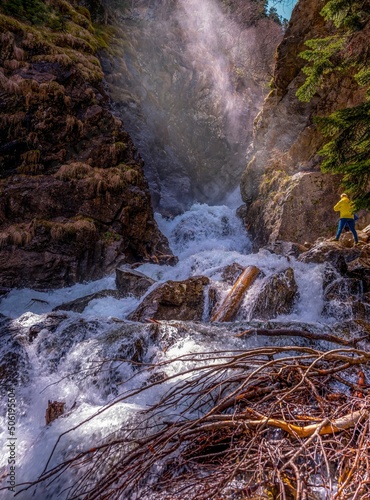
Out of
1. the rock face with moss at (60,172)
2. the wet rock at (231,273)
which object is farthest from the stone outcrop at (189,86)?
the wet rock at (231,273)

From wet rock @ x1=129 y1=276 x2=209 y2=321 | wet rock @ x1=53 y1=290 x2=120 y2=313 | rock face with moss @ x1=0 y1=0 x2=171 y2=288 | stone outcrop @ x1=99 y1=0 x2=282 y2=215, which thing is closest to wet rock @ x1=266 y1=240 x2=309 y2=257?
wet rock @ x1=129 y1=276 x2=209 y2=321

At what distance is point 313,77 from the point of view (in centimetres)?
536

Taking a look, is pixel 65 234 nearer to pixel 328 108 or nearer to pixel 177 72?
pixel 328 108

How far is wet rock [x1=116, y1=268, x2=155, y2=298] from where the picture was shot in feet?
26.0

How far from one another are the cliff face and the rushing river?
353 centimetres

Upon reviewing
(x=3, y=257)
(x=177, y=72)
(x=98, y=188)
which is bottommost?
(x=3, y=257)

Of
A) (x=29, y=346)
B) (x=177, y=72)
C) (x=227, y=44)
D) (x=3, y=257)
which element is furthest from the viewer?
(x=227, y=44)

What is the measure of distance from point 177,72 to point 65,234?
1923 cm

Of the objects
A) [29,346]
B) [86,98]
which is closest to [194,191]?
[86,98]

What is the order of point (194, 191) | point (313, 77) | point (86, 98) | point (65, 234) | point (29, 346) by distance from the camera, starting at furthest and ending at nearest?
point (194, 191) < point (86, 98) < point (65, 234) < point (313, 77) < point (29, 346)

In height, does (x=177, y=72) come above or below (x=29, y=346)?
above

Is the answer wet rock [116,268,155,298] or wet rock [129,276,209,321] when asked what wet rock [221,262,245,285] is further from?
wet rock [116,268,155,298]

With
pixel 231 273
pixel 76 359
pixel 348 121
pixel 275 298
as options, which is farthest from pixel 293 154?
pixel 76 359

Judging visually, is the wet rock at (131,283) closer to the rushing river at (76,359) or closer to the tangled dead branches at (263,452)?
the rushing river at (76,359)
